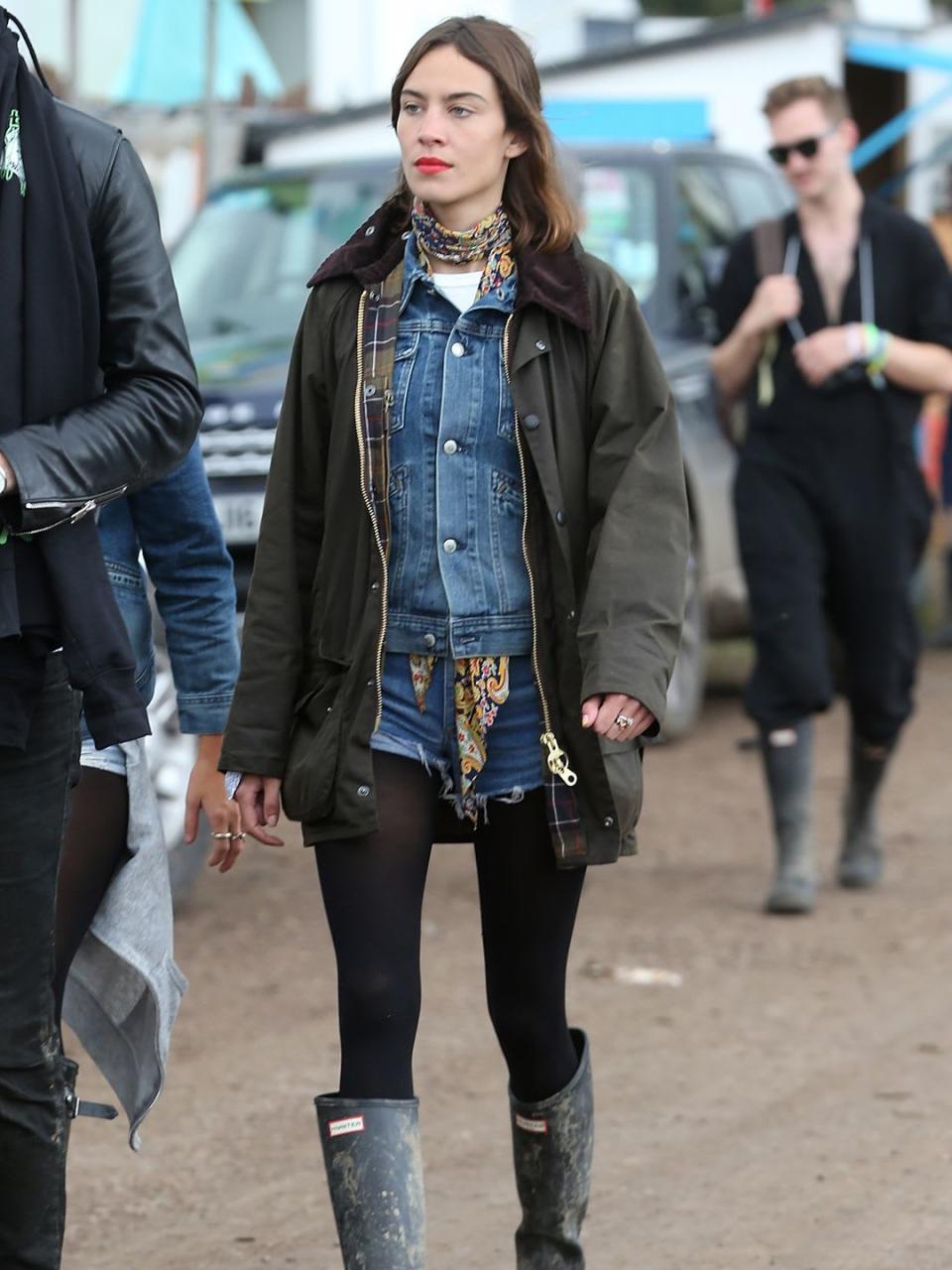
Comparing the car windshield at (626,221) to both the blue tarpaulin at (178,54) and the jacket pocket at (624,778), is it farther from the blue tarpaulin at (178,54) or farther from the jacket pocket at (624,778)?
the jacket pocket at (624,778)

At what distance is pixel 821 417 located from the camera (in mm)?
6867

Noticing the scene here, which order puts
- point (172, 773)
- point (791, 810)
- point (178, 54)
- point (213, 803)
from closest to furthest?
1. point (213, 803)
2. point (172, 773)
3. point (791, 810)
4. point (178, 54)

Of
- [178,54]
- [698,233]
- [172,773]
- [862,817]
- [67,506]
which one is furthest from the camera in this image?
[178,54]

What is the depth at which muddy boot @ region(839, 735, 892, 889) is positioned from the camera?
7.23 metres

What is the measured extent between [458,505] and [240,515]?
4.58 m

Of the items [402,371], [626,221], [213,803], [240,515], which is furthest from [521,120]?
[626,221]

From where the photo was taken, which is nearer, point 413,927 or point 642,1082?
→ point 413,927

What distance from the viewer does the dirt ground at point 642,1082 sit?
14.3 feet

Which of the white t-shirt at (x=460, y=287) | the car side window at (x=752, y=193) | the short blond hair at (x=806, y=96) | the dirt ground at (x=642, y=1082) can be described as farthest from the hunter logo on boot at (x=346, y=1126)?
the car side window at (x=752, y=193)

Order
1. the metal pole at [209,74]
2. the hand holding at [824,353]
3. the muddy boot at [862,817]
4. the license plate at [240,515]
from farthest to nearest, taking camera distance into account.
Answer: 1. the metal pole at [209,74]
2. the license plate at [240,515]
3. the muddy boot at [862,817]
4. the hand holding at [824,353]

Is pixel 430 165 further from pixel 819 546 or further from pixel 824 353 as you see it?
pixel 819 546

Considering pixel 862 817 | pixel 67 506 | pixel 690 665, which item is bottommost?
pixel 690 665

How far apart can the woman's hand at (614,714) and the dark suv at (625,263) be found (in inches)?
209

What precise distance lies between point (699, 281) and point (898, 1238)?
574cm
